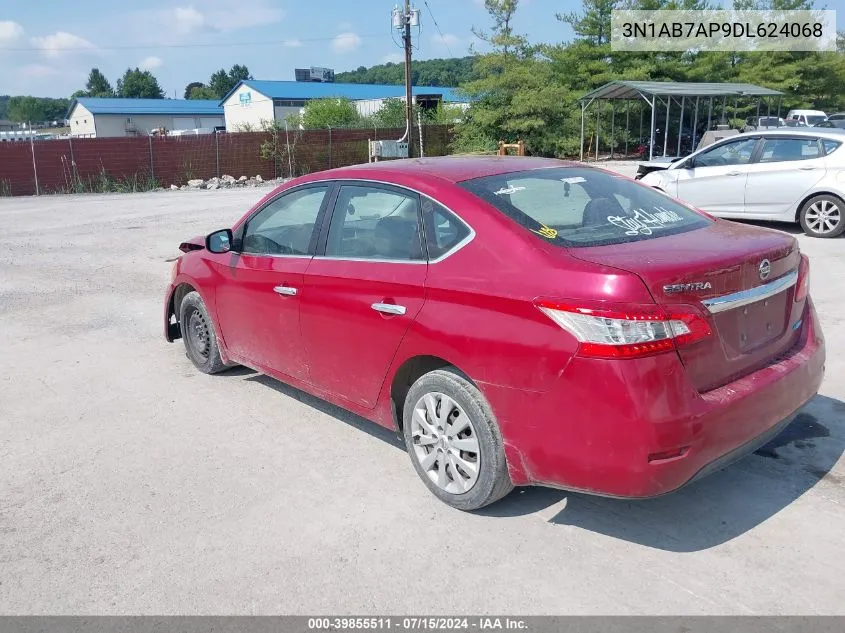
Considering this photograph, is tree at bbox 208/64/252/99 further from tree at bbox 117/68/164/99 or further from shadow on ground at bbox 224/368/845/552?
shadow on ground at bbox 224/368/845/552

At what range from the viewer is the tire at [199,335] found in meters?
5.68

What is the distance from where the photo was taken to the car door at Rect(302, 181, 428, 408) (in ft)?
12.5

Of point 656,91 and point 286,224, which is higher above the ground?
point 656,91

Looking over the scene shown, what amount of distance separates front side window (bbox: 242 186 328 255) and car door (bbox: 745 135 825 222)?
872 cm

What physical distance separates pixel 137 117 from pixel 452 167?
77.6 meters

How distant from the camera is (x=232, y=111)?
6850 cm

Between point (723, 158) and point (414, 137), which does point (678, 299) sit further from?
point (414, 137)

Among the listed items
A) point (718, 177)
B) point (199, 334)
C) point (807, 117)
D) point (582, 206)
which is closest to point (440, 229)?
point (582, 206)

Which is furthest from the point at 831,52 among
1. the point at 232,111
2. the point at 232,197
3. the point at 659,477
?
the point at 659,477

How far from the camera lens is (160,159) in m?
27.9

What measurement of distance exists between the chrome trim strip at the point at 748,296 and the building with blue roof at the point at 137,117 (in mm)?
71619

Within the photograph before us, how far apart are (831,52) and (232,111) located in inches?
1877

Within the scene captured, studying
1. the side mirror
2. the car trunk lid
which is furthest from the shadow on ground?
the side mirror

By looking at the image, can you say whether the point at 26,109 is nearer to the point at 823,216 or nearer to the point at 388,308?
the point at 823,216
